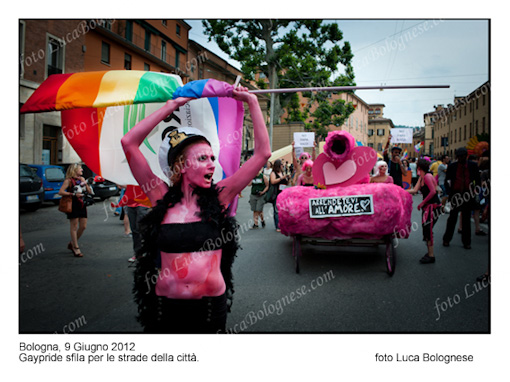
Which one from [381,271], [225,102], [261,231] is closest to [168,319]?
[225,102]

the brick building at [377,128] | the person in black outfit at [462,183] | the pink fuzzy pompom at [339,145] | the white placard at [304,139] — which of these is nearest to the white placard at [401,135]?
the white placard at [304,139]

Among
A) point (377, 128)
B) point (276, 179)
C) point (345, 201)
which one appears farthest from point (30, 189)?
point (377, 128)

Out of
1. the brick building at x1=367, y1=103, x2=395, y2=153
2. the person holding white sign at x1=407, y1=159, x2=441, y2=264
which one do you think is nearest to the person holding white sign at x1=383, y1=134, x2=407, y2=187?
the person holding white sign at x1=407, y1=159, x2=441, y2=264

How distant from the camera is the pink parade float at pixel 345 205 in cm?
463

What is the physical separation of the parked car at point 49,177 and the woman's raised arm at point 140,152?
1117 centimetres

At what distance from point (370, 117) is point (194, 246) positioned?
87665mm

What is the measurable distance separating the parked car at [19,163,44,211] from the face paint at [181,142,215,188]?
33.2ft

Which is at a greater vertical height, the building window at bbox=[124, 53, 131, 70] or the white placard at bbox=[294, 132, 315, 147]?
the building window at bbox=[124, 53, 131, 70]

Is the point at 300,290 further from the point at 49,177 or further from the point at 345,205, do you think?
the point at 49,177

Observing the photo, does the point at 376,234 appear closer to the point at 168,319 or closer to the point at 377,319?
the point at 377,319

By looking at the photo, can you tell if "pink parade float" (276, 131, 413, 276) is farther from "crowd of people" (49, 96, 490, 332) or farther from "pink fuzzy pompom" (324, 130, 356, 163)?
"crowd of people" (49, 96, 490, 332)

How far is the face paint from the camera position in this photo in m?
2.01

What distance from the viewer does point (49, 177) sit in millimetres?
11703

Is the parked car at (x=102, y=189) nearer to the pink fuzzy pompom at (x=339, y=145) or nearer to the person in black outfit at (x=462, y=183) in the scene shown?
the pink fuzzy pompom at (x=339, y=145)
